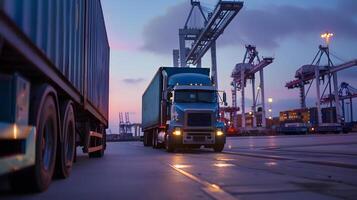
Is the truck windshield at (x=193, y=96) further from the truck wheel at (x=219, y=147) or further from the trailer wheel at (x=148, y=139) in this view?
the trailer wheel at (x=148, y=139)

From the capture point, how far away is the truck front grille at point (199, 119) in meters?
22.6

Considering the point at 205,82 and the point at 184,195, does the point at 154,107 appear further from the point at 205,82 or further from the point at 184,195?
the point at 184,195

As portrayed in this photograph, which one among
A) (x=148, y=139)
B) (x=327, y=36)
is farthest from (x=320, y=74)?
(x=148, y=139)

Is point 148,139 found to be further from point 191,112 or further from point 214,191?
point 214,191

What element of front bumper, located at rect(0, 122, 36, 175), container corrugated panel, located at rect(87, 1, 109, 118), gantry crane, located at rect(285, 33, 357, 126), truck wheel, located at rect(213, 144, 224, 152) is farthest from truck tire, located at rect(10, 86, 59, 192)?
gantry crane, located at rect(285, 33, 357, 126)

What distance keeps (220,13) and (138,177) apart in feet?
136

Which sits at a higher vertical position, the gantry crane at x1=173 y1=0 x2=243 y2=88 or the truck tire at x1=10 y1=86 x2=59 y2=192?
the gantry crane at x1=173 y1=0 x2=243 y2=88

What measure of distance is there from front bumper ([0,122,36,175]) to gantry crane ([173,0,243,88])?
44397 millimetres

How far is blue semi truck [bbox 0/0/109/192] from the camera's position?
5.00 m

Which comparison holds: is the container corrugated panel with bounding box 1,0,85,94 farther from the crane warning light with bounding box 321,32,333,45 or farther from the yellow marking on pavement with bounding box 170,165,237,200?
the crane warning light with bounding box 321,32,333,45

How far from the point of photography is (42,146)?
6.94 m

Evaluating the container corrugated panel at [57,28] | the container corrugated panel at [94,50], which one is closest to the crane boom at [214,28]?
the container corrugated panel at [94,50]

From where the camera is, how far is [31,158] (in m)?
5.61

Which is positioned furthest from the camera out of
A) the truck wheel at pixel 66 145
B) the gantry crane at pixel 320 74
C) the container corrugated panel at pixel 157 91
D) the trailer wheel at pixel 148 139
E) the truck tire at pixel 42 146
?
the gantry crane at pixel 320 74
